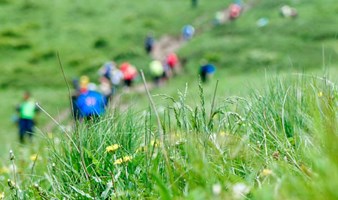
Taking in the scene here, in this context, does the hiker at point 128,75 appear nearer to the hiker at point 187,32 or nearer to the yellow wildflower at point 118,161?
the hiker at point 187,32

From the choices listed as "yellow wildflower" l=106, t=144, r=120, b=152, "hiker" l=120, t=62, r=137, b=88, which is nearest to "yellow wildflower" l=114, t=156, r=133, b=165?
"yellow wildflower" l=106, t=144, r=120, b=152

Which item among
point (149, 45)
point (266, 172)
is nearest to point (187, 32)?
point (149, 45)

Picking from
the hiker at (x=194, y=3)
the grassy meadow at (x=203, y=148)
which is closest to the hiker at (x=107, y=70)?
the hiker at (x=194, y=3)

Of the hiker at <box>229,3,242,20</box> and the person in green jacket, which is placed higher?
the person in green jacket

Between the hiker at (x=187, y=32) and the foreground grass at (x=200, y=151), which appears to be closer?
the foreground grass at (x=200, y=151)

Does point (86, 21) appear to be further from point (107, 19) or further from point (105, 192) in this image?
point (105, 192)

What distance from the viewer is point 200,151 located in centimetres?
362

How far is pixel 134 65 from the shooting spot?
41.6 metres

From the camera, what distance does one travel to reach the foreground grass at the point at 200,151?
333 centimetres

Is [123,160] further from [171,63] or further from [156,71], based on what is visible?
[171,63]

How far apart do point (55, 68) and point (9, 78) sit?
3381mm

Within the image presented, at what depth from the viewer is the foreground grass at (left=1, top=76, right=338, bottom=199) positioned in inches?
131

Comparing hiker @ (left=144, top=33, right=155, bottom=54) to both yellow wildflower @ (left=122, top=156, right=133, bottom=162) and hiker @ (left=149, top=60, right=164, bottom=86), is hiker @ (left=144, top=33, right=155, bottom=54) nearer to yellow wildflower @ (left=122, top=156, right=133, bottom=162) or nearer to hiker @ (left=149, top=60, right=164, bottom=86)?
hiker @ (left=149, top=60, right=164, bottom=86)

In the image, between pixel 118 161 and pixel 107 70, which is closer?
pixel 118 161
